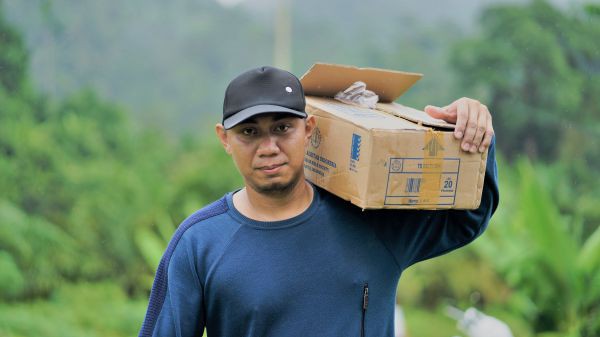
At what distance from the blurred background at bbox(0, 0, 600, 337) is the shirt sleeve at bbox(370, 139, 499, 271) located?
4.03 m

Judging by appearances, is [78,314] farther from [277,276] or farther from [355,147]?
[355,147]

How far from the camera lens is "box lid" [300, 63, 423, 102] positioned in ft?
8.54

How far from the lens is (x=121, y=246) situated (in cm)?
1074

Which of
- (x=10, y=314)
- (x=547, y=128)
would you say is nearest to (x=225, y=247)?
(x=10, y=314)

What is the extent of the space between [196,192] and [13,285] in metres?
2.41

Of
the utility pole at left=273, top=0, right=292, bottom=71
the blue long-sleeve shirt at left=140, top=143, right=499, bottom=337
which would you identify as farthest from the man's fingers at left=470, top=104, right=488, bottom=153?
the utility pole at left=273, top=0, right=292, bottom=71

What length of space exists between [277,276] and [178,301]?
0.26 m

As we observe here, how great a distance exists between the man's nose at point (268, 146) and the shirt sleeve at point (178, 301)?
0.32 metres

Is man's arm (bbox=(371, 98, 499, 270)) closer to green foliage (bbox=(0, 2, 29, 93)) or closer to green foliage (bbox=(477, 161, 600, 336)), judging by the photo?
green foliage (bbox=(477, 161, 600, 336))

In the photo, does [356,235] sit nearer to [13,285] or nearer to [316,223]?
[316,223]

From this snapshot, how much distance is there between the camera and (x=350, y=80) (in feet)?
8.82

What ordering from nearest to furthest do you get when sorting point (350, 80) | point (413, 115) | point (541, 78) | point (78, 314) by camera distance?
1. point (413, 115)
2. point (350, 80)
3. point (78, 314)
4. point (541, 78)

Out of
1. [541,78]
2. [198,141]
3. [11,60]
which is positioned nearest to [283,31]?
[198,141]

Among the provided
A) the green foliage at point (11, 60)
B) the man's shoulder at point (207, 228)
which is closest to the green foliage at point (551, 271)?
the man's shoulder at point (207, 228)
